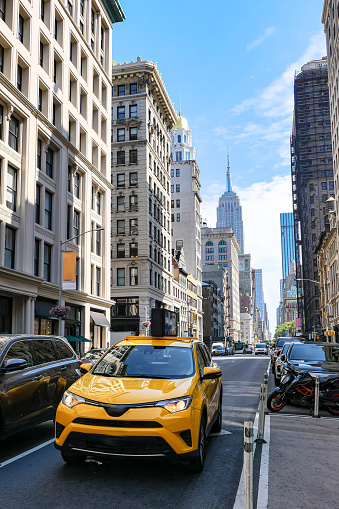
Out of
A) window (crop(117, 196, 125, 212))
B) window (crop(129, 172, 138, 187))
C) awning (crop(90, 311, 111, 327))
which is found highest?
window (crop(129, 172, 138, 187))

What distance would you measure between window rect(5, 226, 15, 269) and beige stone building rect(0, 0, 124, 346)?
A: 0.06 meters

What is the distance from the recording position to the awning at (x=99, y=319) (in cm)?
4050

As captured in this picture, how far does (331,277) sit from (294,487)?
73.6 meters

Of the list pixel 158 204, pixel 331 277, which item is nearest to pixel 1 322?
pixel 158 204

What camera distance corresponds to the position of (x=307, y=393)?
12.0 m

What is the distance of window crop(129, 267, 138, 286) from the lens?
56.7 meters

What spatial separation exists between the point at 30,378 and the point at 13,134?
2419cm

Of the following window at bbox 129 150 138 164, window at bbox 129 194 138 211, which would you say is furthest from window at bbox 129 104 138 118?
window at bbox 129 194 138 211

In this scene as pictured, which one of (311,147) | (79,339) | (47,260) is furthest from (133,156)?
(311,147)

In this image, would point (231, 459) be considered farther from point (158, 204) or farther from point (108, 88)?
point (158, 204)

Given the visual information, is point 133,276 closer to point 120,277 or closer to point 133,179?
point 120,277

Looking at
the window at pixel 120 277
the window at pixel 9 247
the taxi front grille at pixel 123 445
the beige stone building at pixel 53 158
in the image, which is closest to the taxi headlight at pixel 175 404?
the taxi front grille at pixel 123 445

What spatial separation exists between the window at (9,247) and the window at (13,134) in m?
5.17

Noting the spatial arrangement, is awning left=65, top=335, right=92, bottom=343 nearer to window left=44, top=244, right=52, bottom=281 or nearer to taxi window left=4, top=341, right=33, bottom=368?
window left=44, top=244, right=52, bottom=281
